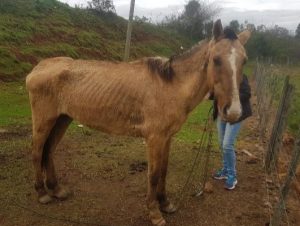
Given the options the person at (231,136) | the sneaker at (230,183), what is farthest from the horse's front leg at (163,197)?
the sneaker at (230,183)

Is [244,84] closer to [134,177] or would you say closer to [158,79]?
[158,79]

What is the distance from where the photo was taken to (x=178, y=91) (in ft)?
15.0

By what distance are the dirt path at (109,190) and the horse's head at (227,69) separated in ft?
5.84

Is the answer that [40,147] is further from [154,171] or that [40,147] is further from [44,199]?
[154,171]

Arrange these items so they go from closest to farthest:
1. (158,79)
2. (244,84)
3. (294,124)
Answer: (158,79)
(244,84)
(294,124)

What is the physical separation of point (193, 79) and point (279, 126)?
8.53 feet

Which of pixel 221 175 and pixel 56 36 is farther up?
pixel 221 175

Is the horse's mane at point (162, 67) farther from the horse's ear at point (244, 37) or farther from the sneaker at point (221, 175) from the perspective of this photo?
the sneaker at point (221, 175)

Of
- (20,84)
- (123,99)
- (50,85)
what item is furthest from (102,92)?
(20,84)

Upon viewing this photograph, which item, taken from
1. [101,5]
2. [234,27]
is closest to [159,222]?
[234,27]

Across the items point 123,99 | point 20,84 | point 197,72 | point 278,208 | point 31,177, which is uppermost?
point 197,72

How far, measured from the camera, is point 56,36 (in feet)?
72.4

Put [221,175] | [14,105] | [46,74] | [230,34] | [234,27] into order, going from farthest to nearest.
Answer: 1. [14,105]
2. [234,27]
3. [221,175]
4. [46,74]
5. [230,34]

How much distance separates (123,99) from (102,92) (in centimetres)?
30
